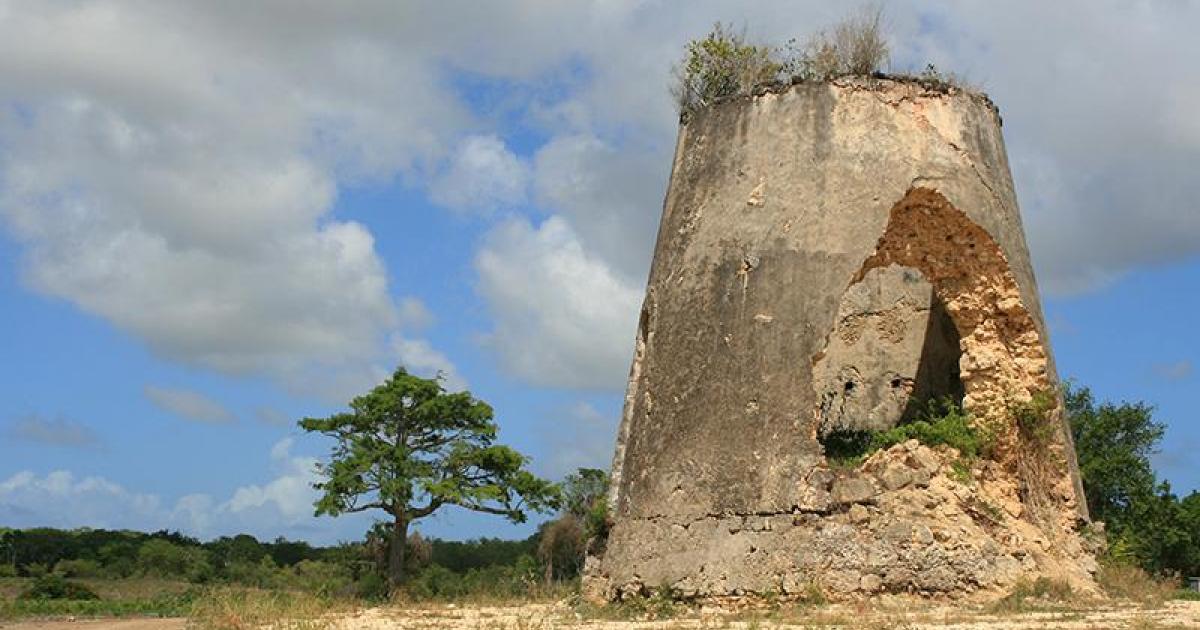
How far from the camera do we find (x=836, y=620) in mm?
9664

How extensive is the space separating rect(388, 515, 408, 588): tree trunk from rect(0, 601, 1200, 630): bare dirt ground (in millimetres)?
10339

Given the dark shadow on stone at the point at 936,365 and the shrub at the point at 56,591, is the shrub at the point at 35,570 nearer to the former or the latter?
the shrub at the point at 56,591

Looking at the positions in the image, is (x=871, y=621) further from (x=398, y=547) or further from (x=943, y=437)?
(x=398, y=547)

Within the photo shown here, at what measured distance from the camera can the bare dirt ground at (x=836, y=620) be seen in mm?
9086

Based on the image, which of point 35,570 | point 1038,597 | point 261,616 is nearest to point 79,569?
point 35,570

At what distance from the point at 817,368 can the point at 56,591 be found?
16.5 meters

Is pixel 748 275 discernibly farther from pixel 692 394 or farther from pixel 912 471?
pixel 912 471

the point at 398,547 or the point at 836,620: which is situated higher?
the point at 398,547

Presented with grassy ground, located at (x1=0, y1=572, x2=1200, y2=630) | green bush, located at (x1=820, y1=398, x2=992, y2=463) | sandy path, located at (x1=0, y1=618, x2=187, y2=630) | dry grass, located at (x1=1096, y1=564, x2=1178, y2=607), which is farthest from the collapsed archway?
sandy path, located at (x1=0, y1=618, x2=187, y2=630)

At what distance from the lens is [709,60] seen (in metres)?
13.8

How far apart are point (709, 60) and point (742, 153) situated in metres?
1.70

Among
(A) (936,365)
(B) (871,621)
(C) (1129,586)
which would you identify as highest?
(A) (936,365)

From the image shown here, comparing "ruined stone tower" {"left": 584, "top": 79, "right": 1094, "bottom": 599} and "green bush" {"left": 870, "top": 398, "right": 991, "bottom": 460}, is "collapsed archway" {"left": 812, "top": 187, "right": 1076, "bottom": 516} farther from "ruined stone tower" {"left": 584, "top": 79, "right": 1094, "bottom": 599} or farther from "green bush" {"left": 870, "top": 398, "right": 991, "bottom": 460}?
"green bush" {"left": 870, "top": 398, "right": 991, "bottom": 460}

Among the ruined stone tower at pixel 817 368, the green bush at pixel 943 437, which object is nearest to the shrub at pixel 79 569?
the ruined stone tower at pixel 817 368
